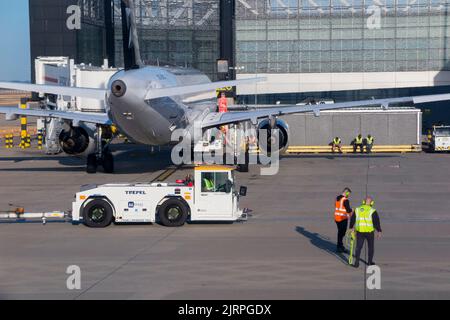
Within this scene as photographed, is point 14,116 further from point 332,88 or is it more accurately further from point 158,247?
point 332,88

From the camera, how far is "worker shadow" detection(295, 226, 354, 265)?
70.0ft

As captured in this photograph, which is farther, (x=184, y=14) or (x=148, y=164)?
(x=184, y=14)

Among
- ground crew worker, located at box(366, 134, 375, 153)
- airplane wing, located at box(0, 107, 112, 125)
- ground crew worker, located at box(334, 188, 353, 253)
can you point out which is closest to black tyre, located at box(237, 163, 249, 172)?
airplane wing, located at box(0, 107, 112, 125)

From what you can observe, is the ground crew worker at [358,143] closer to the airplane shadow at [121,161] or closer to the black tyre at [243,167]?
the airplane shadow at [121,161]

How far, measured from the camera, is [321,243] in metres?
23.3

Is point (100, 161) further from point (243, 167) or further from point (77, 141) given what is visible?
point (243, 167)

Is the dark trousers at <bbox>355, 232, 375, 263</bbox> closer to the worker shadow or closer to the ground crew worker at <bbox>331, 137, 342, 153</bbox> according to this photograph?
the worker shadow

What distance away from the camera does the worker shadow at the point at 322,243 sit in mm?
21328

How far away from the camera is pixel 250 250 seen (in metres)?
22.2

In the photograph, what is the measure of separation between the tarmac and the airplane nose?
4640mm

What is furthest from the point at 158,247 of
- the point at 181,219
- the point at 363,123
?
the point at 363,123

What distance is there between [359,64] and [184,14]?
18113mm

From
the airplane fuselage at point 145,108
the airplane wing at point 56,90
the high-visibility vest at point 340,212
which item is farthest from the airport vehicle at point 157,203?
the airplane wing at point 56,90

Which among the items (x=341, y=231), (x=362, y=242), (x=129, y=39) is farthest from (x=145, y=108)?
(x=362, y=242)
